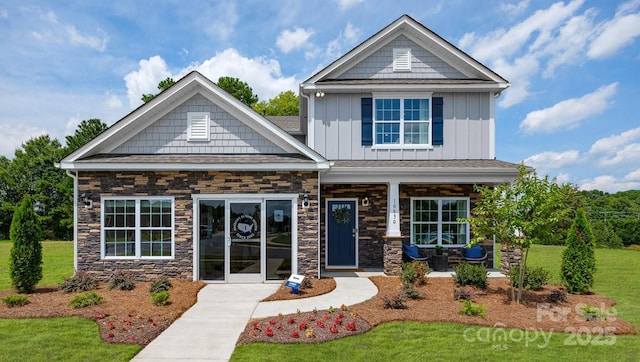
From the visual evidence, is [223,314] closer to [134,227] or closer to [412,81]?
[134,227]

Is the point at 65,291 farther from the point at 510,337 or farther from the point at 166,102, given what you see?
the point at 510,337

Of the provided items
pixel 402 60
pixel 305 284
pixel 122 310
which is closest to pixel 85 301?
pixel 122 310

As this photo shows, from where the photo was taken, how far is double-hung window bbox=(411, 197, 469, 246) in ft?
43.7

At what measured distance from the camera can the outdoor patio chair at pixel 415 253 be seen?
12430 mm

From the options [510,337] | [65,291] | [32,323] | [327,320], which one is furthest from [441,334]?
[65,291]

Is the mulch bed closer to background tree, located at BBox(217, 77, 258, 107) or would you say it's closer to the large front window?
the large front window

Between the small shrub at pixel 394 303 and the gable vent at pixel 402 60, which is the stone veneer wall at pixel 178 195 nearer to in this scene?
the small shrub at pixel 394 303

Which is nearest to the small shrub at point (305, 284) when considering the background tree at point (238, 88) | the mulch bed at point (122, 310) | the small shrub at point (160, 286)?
the mulch bed at point (122, 310)

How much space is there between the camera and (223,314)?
8109 mm

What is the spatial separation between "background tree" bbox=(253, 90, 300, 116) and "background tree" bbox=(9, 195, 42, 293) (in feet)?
91.1

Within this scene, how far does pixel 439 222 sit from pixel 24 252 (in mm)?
11922

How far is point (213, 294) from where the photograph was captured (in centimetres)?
975

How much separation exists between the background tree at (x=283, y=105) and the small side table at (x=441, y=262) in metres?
26.3

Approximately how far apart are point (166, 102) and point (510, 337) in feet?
33.2
